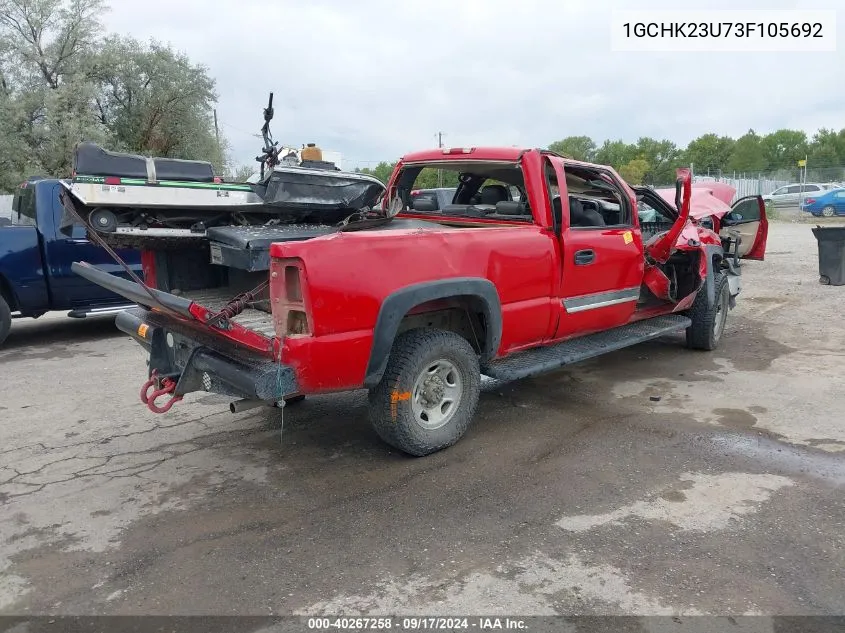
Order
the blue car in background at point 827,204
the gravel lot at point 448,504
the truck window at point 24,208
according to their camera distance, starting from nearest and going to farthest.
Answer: the gravel lot at point 448,504
the truck window at point 24,208
the blue car in background at point 827,204

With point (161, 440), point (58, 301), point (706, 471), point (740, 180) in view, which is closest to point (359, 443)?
point (161, 440)

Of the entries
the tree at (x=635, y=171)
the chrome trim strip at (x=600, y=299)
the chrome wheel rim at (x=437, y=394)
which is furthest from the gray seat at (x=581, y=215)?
the tree at (x=635, y=171)

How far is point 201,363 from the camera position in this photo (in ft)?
13.2

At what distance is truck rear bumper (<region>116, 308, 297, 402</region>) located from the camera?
3.60m

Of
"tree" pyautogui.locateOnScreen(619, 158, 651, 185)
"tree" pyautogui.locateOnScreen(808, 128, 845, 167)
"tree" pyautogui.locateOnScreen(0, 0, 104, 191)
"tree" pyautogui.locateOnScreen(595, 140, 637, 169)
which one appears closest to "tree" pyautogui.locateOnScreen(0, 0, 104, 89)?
"tree" pyautogui.locateOnScreen(0, 0, 104, 191)

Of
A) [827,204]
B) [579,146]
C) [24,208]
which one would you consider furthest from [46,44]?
[579,146]

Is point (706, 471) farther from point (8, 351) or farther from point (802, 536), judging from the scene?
point (8, 351)

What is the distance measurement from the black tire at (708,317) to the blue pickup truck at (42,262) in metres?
6.51

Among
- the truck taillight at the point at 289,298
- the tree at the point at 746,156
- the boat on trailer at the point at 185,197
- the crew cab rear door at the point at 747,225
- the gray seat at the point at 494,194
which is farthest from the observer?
the tree at the point at 746,156

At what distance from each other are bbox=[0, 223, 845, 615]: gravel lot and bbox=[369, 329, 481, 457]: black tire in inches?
7.3

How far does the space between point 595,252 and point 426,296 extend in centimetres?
188

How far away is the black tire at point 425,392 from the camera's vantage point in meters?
4.09

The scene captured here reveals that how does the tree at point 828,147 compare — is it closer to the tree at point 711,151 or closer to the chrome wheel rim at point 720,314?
the tree at point 711,151

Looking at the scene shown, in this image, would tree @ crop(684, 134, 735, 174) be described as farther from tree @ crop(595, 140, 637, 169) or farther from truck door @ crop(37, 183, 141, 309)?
truck door @ crop(37, 183, 141, 309)
